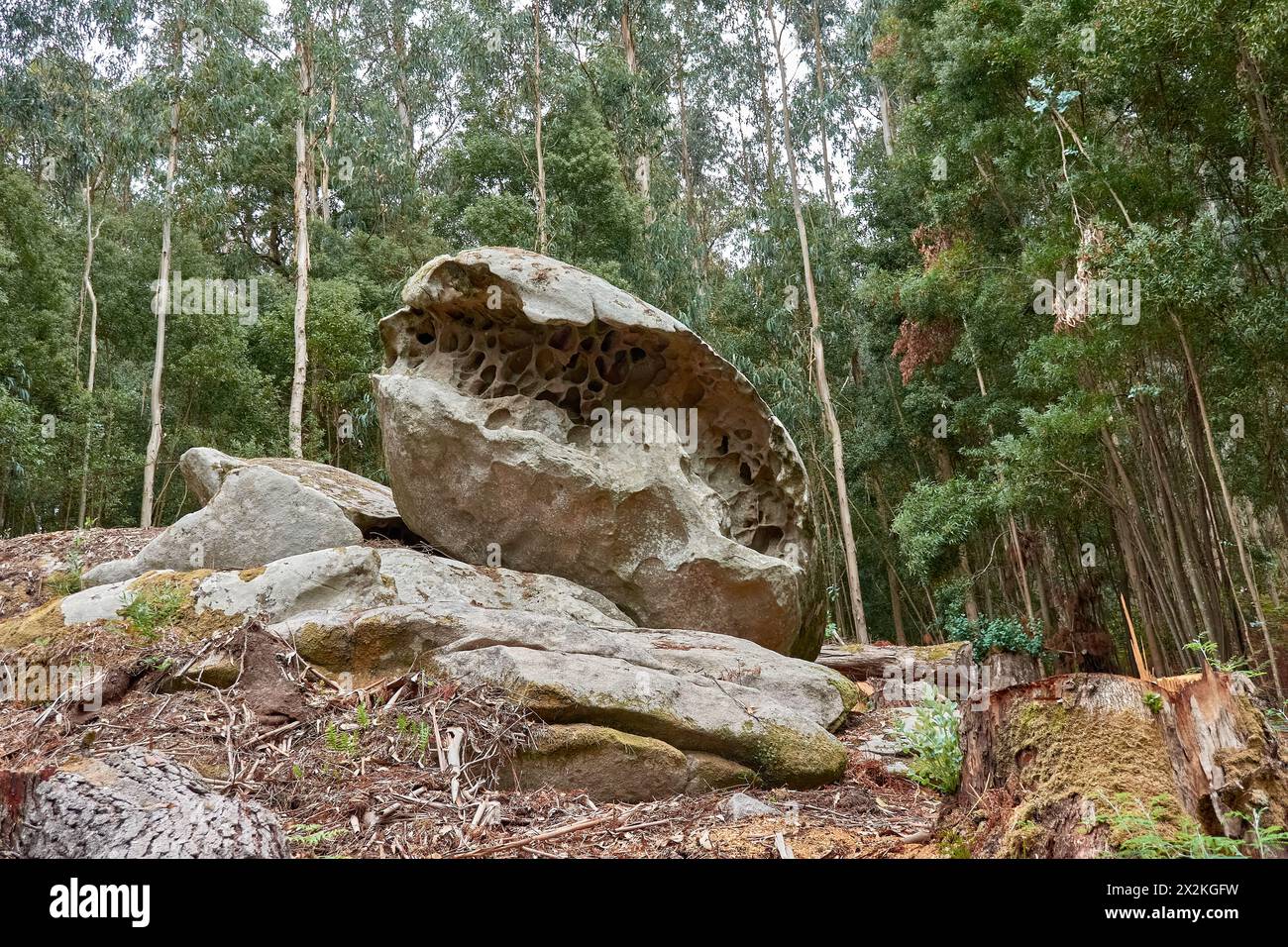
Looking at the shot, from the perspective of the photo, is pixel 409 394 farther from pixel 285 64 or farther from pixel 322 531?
pixel 285 64

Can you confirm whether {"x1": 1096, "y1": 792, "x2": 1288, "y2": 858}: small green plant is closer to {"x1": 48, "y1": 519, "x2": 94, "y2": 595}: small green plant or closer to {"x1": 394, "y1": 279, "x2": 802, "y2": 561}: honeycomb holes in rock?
{"x1": 394, "y1": 279, "x2": 802, "y2": 561}: honeycomb holes in rock

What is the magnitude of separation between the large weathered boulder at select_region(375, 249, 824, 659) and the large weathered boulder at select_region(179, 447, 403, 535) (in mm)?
649

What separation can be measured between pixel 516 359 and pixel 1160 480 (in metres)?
7.03

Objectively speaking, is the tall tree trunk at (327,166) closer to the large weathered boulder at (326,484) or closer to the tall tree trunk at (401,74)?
the tall tree trunk at (401,74)

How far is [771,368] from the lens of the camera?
18.7 metres

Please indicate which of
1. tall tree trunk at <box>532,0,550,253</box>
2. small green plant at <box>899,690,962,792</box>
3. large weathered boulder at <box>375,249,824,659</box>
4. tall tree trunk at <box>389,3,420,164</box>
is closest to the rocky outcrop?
small green plant at <box>899,690,962,792</box>

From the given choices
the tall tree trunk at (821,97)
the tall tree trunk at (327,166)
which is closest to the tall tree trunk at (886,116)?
the tall tree trunk at (821,97)

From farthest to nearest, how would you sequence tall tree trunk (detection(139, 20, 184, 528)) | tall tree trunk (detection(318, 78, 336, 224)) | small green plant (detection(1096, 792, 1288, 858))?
1. tall tree trunk (detection(318, 78, 336, 224))
2. tall tree trunk (detection(139, 20, 184, 528))
3. small green plant (detection(1096, 792, 1288, 858))

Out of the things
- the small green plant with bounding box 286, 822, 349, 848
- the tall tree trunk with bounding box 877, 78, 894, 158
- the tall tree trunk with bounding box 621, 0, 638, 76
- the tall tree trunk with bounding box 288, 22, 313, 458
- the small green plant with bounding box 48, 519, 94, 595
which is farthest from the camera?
the tall tree trunk with bounding box 877, 78, 894, 158

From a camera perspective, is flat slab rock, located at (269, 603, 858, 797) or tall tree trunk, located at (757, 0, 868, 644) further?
tall tree trunk, located at (757, 0, 868, 644)

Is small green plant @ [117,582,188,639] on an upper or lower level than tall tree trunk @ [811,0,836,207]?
lower

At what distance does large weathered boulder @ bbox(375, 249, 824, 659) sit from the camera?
23.2 ft

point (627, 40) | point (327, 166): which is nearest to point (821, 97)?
point (627, 40)
